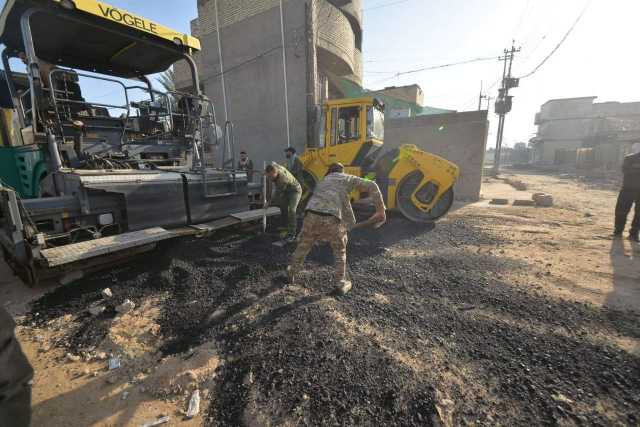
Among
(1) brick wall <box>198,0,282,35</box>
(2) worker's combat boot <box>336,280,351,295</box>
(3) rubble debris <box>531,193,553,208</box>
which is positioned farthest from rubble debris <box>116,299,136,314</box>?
(3) rubble debris <box>531,193,553,208</box>

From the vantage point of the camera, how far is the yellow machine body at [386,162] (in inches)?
238

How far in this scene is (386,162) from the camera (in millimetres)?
6473

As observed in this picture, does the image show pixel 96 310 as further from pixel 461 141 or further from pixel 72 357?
pixel 461 141

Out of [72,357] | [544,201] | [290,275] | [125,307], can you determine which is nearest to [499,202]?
→ [544,201]

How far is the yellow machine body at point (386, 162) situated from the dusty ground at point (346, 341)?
218 centimetres

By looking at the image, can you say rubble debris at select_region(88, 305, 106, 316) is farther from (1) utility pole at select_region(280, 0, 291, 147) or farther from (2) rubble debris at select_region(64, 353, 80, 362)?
(1) utility pole at select_region(280, 0, 291, 147)

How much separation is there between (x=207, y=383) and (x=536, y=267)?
4424 mm

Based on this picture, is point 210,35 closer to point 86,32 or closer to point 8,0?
point 86,32

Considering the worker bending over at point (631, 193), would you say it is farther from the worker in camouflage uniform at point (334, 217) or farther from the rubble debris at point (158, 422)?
the rubble debris at point (158, 422)

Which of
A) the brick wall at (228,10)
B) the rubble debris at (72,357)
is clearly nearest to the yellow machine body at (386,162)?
the rubble debris at (72,357)

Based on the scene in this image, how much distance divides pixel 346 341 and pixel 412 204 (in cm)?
463

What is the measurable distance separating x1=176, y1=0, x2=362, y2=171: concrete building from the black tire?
11.1 ft

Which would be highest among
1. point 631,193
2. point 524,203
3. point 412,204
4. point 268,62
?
point 268,62

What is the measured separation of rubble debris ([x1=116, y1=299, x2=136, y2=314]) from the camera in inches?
111
